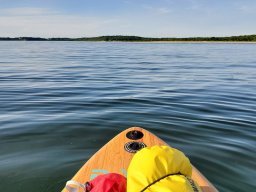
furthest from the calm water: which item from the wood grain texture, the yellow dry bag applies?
the yellow dry bag

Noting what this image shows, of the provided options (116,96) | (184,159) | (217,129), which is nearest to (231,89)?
(116,96)

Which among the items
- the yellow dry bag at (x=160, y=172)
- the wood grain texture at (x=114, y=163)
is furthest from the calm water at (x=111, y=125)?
the yellow dry bag at (x=160, y=172)

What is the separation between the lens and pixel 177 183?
2615mm

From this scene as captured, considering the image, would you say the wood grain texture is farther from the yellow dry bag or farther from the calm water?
the yellow dry bag

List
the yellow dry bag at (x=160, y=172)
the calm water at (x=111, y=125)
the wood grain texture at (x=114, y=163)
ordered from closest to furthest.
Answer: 1. the yellow dry bag at (x=160, y=172)
2. the wood grain texture at (x=114, y=163)
3. the calm water at (x=111, y=125)

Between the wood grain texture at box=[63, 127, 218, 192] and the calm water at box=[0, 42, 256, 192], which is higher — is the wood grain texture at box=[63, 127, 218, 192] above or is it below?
above

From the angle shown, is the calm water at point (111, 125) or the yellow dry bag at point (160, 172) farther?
the calm water at point (111, 125)

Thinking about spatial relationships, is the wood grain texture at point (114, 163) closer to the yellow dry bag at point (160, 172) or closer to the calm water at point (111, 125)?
the calm water at point (111, 125)

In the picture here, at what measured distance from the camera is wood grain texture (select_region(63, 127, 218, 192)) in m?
4.60

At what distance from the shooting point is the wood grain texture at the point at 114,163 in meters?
4.60

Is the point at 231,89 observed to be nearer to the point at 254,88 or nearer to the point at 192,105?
the point at 254,88

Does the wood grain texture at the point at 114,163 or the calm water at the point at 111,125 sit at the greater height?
the wood grain texture at the point at 114,163

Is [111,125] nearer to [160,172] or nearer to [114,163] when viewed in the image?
[114,163]

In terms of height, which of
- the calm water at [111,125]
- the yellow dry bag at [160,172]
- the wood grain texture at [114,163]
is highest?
the yellow dry bag at [160,172]
